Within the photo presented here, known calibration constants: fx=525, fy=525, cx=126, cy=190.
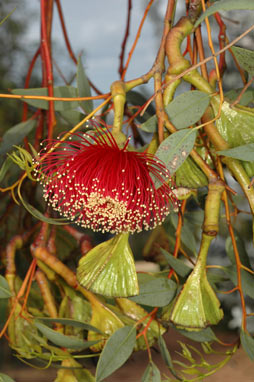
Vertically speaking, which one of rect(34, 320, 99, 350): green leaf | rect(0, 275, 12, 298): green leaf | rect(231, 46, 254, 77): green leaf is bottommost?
rect(34, 320, 99, 350): green leaf

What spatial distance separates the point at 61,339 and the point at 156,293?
0.23 feet

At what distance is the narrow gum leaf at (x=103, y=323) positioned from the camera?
1.19ft

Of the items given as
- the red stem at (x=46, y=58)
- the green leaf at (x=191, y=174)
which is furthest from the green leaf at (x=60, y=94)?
the green leaf at (x=191, y=174)

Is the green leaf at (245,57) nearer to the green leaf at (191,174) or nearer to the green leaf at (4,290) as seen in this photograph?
the green leaf at (191,174)

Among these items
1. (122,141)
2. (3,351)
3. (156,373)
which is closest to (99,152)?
(122,141)

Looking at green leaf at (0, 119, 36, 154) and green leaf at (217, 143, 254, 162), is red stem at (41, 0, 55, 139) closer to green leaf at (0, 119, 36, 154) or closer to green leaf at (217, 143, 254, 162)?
green leaf at (0, 119, 36, 154)

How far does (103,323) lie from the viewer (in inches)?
14.3

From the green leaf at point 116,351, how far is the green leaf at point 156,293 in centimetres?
2

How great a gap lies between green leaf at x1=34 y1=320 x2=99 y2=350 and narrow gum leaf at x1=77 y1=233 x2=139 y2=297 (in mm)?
53

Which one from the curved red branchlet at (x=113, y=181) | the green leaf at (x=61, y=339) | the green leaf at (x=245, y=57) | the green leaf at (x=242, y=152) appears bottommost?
the green leaf at (x=61, y=339)

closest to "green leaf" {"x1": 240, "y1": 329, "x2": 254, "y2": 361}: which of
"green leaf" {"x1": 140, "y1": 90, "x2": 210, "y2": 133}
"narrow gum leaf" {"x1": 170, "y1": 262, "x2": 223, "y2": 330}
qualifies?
"narrow gum leaf" {"x1": 170, "y1": 262, "x2": 223, "y2": 330}

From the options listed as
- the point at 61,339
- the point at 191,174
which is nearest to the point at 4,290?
the point at 61,339

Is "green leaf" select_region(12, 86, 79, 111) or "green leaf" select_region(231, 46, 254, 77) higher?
"green leaf" select_region(231, 46, 254, 77)

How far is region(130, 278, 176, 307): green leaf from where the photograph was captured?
338 millimetres
